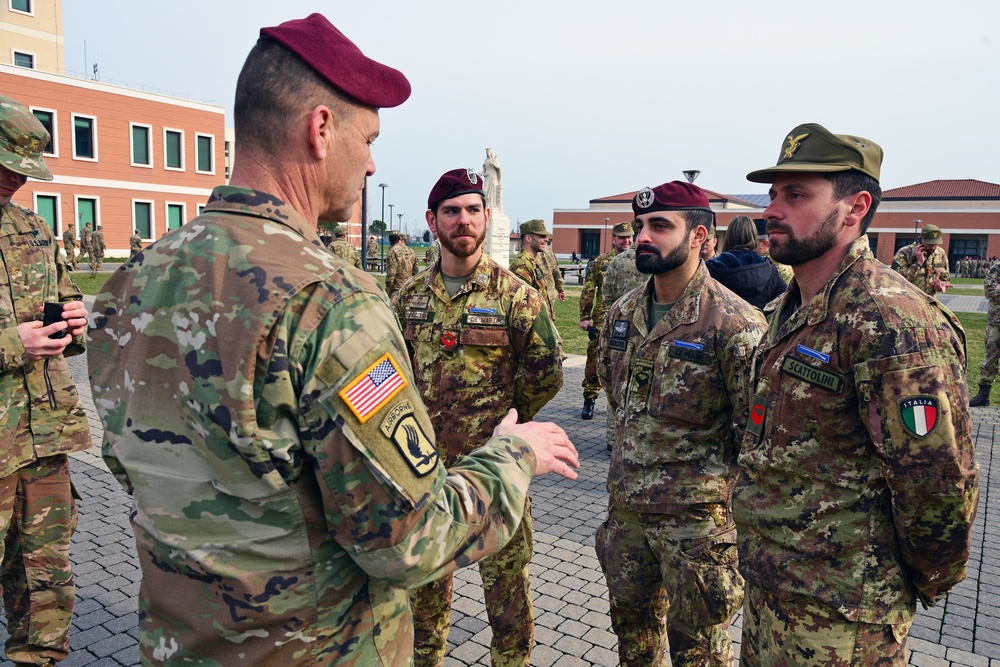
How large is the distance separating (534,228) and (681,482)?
7.74 metres

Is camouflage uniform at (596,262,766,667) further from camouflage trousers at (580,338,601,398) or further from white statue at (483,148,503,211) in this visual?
white statue at (483,148,503,211)

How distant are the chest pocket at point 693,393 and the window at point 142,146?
4021cm

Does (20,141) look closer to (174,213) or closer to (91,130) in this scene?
(91,130)

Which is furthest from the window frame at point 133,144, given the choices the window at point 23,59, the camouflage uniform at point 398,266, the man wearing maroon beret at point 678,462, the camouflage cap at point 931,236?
the man wearing maroon beret at point 678,462

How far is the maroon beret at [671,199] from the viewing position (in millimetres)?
3510

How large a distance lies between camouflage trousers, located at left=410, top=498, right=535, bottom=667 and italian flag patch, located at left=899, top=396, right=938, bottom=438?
1.76 metres

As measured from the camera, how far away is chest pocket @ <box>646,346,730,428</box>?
3.08m

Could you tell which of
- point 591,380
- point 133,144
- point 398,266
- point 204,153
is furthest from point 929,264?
point 204,153

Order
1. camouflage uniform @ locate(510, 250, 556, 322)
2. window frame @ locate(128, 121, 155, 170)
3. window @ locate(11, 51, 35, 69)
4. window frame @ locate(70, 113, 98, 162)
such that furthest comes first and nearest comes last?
window @ locate(11, 51, 35, 69) < window frame @ locate(128, 121, 155, 170) < window frame @ locate(70, 113, 98, 162) < camouflage uniform @ locate(510, 250, 556, 322)

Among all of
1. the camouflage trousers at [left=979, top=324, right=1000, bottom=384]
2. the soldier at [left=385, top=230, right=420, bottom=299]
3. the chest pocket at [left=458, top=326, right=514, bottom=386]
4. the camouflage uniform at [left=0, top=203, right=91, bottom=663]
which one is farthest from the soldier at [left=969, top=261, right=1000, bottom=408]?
the camouflage uniform at [left=0, top=203, right=91, bottom=663]

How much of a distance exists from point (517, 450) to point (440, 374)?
2039 millimetres

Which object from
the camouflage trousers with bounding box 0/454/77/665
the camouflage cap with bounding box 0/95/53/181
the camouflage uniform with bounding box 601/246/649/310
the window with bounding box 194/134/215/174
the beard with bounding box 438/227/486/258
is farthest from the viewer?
the window with bounding box 194/134/215/174

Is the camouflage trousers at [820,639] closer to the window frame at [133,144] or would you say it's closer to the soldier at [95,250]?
the soldier at [95,250]

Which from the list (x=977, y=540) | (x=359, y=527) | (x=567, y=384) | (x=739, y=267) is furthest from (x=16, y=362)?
(x=567, y=384)
